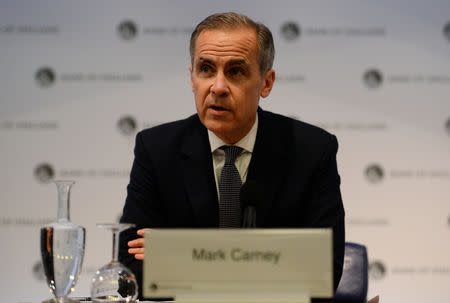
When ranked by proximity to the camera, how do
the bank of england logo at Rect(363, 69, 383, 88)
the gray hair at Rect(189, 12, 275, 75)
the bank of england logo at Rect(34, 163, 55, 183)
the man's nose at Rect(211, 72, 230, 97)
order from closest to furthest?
the man's nose at Rect(211, 72, 230, 97) < the gray hair at Rect(189, 12, 275, 75) < the bank of england logo at Rect(34, 163, 55, 183) < the bank of england logo at Rect(363, 69, 383, 88)

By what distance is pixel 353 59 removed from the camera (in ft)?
15.1

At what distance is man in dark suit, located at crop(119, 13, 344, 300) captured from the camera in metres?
2.21

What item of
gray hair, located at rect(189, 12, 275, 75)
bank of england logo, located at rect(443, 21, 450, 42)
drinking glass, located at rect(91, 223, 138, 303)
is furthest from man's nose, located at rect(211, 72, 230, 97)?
bank of england logo, located at rect(443, 21, 450, 42)

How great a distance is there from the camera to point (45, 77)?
4543mm

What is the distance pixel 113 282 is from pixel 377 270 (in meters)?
3.41

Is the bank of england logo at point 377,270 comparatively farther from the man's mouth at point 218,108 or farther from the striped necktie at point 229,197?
the man's mouth at point 218,108

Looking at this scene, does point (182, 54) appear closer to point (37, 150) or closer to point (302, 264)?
point (37, 150)

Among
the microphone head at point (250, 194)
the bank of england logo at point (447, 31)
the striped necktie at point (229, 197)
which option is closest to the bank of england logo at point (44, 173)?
the striped necktie at point (229, 197)

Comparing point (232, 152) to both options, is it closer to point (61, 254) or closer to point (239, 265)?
point (61, 254)

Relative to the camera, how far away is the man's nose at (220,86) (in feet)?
7.06

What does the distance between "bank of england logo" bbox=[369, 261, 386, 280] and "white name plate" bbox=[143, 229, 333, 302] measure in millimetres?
3409

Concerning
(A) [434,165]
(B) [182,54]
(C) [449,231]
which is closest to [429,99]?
(A) [434,165]

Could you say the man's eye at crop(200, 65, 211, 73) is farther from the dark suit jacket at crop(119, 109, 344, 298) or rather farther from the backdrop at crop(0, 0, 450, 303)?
the backdrop at crop(0, 0, 450, 303)

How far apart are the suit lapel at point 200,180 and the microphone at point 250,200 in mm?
941
